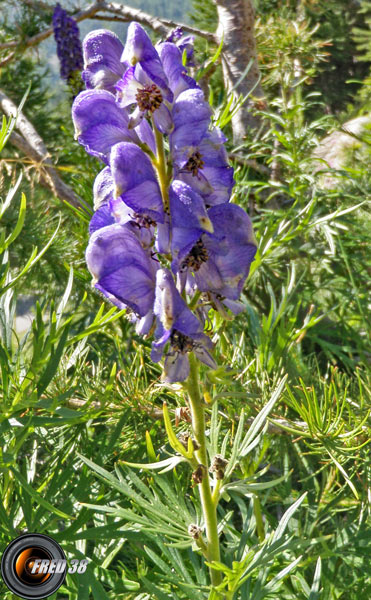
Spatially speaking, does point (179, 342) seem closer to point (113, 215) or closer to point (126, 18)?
point (113, 215)

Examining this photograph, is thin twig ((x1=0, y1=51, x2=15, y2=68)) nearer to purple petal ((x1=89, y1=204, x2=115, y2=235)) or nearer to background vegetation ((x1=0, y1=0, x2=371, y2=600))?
background vegetation ((x1=0, y1=0, x2=371, y2=600))

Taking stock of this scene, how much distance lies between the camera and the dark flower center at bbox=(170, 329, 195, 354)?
1.27 feet

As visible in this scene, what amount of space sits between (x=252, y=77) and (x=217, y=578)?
2.67 ft

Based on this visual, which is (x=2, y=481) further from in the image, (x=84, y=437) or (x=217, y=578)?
(x=217, y=578)

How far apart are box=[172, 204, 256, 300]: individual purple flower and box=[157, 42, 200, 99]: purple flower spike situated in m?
0.09

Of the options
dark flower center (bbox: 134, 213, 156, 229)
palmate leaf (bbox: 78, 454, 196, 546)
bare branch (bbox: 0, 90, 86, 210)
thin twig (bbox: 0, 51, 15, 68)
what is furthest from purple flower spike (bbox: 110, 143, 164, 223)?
thin twig (bbox: 0, 51, 15, 68)

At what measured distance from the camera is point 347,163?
0.95 metres

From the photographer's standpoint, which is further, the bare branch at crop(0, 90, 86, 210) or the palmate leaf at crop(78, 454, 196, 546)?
the bare branch at crop(0, 90, 86, 210)

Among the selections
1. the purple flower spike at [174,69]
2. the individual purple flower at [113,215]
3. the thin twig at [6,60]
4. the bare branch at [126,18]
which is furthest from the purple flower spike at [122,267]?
the thin twig at [6,60]

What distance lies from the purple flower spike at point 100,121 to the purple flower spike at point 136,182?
0.03 metres

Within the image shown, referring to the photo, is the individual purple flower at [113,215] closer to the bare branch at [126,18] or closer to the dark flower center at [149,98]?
the dark flower center at [149,98]

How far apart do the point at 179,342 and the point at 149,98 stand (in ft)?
0.53

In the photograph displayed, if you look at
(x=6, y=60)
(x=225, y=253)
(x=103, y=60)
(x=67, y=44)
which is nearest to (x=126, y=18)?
(x=67, y=44)

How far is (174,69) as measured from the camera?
0.43m
